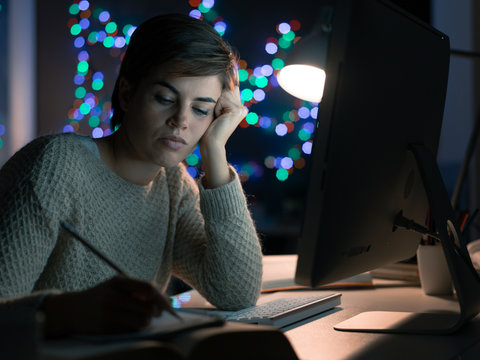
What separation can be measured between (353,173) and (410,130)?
0.21 m

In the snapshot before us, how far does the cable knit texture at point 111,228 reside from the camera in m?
0.87

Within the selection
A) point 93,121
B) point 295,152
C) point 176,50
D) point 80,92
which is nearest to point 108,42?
point 80,92

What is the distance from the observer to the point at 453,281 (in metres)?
0.80

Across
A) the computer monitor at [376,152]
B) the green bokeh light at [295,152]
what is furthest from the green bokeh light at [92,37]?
the computer monitor at [376,152]

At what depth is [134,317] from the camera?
0.50 metres

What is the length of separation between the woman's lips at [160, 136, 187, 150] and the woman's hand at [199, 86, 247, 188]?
0.28 ft

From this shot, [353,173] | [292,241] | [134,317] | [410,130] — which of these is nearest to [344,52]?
[353,173]

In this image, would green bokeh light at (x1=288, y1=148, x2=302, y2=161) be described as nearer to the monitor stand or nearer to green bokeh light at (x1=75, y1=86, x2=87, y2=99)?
green bokeh light at (x1=75, y1=86, x2=87, y2=99)

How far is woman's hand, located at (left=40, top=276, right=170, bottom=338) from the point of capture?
0.49 metres

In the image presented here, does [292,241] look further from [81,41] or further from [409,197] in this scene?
[409,197]

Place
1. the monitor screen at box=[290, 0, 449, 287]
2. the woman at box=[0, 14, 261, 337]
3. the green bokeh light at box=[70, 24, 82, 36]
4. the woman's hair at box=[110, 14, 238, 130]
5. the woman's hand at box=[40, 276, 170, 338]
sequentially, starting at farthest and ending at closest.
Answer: the green bokeh light at box=[70, 24, 82, 36], the woman's hair at box=[110, 14, 238, 130], the woman at box=[0, 14, 261, 337], the monitor screen at box=[290, 0, 449, 287], the woman's hand at box=[40, 276, 170, 338]

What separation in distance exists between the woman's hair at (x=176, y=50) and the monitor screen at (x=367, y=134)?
0.43 metres

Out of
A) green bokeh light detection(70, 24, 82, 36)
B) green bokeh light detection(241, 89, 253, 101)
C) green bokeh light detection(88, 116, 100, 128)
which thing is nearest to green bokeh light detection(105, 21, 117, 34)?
green bokeh light detection(70, 24, 82, 36)

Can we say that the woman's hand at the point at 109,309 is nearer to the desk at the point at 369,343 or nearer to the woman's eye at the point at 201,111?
the desk at the point at 369,343
